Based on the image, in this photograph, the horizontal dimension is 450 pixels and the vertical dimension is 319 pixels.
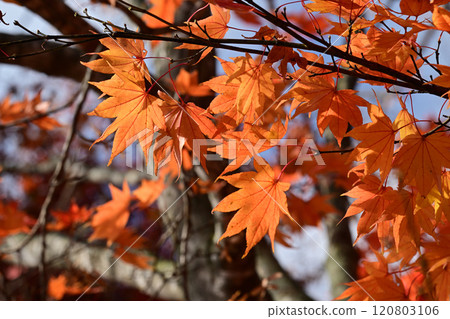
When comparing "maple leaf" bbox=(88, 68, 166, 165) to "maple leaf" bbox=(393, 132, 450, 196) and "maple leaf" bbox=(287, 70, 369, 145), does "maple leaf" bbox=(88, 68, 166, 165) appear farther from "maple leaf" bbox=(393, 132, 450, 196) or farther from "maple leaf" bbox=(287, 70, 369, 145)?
"maple leaf" bbox=(393, 132, 450, 196)

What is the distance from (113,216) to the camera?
1201 millimetres

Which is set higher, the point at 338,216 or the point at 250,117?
the point at 250,117

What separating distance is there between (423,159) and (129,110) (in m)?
0.39

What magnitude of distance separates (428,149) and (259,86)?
0.23 meters

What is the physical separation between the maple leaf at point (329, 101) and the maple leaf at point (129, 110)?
0.19 meters

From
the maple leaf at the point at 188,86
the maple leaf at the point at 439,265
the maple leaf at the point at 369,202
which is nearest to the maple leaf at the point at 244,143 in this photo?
the maple leaf at the point at 369,202

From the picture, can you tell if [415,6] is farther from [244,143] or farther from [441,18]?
[244,143]

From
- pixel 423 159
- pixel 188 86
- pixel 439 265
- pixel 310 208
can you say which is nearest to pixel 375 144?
pixel 423 159

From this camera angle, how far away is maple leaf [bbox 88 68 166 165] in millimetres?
504

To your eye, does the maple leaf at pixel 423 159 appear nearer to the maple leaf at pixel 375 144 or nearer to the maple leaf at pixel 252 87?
the maple leaf at pixel 375 144
